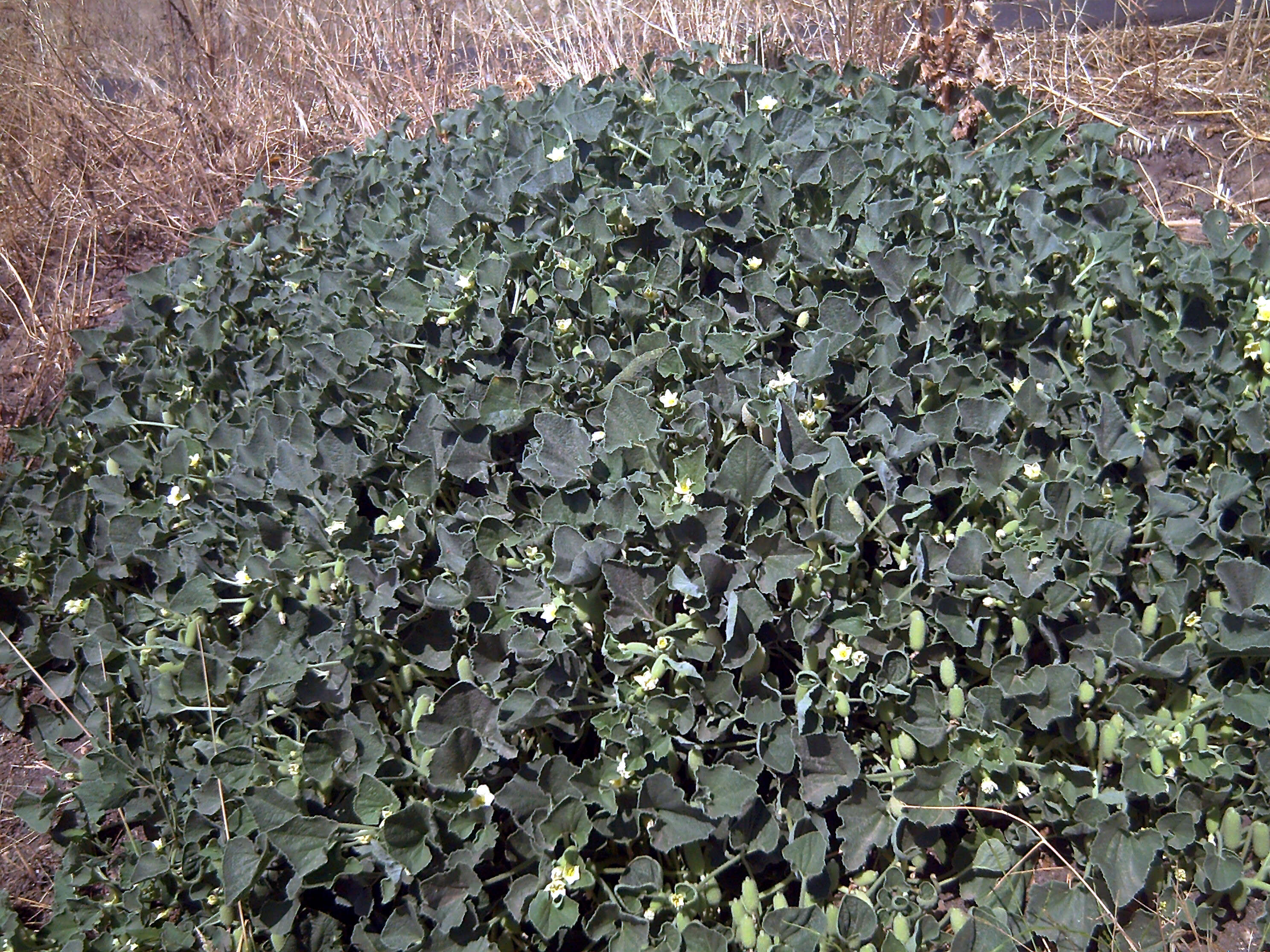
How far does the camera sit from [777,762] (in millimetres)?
2115

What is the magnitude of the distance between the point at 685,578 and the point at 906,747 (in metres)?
0.60

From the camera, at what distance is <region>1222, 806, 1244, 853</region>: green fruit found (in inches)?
83.4

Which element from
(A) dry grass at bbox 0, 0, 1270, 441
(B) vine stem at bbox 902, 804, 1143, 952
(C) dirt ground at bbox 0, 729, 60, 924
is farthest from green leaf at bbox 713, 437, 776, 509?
(A) dry grass at bbox 0, 0, 1270, 441

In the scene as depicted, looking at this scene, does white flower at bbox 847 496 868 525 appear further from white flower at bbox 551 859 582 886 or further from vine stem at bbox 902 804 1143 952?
white flower at bbox 551 859 582 886

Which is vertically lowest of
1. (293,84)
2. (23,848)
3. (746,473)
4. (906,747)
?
(23,848)

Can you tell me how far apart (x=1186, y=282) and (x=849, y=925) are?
1919 millimetres

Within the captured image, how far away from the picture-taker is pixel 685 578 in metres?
2.25

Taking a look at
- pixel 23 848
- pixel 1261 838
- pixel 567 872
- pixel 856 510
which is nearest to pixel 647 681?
pixel 567 872

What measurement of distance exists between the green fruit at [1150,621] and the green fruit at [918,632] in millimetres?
527

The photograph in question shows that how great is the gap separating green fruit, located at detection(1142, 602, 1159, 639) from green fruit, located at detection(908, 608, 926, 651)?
527 mm

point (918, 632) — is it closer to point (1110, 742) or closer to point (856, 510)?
point (856, 510)

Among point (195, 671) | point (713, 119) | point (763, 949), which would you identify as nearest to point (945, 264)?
point (713, 119)

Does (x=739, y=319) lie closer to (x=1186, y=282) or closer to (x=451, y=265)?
(x=451, y=265)

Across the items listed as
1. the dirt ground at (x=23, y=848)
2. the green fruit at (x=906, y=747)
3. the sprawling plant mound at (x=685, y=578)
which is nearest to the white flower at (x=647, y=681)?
the sprawling plant mound at (x=685, y=578)
